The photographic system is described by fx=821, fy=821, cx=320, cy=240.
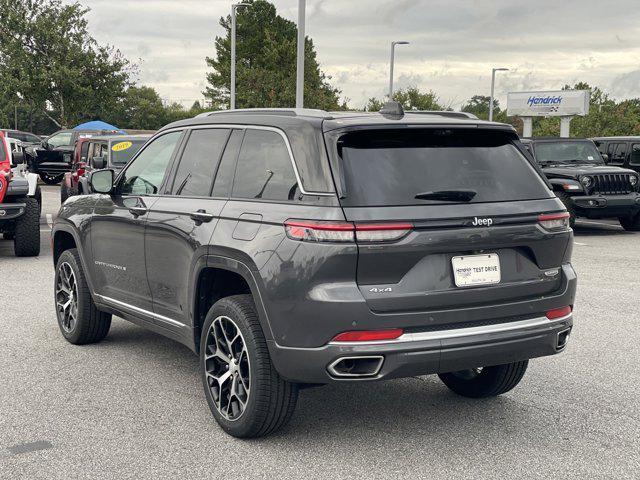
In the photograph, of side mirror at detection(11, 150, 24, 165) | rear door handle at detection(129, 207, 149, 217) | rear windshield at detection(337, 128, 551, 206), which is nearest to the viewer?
rear windshield at detection(337, 128, 551, 206)

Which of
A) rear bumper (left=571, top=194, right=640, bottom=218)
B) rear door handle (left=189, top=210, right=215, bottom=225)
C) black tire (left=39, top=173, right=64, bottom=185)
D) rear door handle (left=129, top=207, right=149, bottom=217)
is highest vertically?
rear door handle (left=189, top=210, right=215, bottom=225)

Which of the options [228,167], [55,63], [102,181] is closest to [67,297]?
[102,181]

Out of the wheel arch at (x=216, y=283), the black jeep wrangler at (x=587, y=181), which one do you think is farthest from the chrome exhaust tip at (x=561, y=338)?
the black jeep wrangler at (x=587, y=181)

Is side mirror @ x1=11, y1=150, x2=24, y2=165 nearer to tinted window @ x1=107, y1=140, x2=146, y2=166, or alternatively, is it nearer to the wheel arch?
tinted window @ x1=107, y1=140, x2=146, y2=166

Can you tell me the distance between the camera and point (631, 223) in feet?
54.1

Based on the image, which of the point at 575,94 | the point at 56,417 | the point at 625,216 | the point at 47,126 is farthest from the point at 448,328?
the point at 47,126

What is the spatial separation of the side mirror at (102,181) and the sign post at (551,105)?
38.9m

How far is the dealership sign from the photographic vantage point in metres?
46.6

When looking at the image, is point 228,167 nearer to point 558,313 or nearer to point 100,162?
point 558,313

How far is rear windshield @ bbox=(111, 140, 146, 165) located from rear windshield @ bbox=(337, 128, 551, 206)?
11137mm

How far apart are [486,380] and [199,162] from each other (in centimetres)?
222

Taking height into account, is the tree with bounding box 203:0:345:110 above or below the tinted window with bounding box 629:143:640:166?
above

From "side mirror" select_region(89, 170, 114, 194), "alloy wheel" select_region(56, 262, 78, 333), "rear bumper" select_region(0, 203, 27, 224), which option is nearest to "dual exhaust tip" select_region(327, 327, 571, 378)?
"side mirror" select_region(89, 170, 114, 194)

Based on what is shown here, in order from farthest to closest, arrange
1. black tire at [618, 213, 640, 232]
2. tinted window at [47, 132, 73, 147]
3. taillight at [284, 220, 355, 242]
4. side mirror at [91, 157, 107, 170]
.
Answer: tinted window at [47, 132, 73, 147] → black tire at [618, 213, 640, 232] → side mirror at [91, 157, 107, 170] → taillight at [284, 220, 355, 242]
